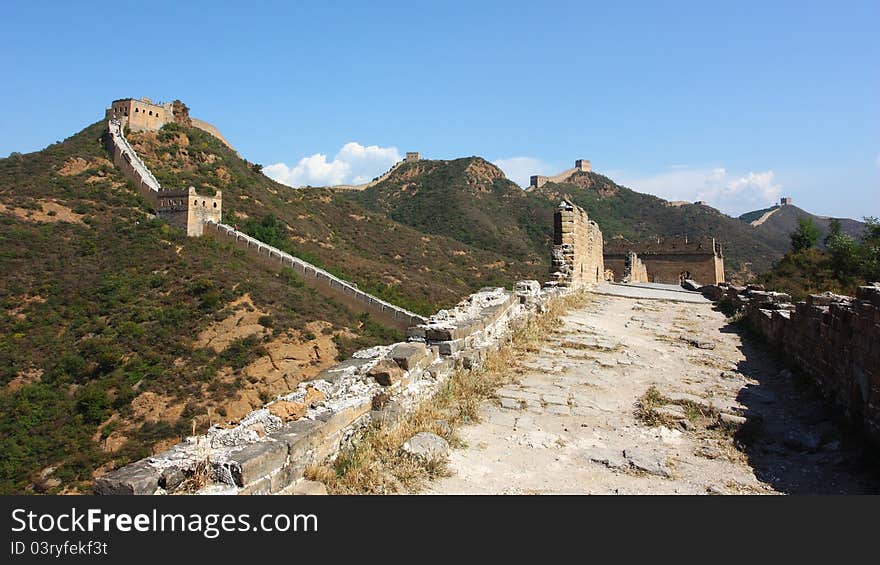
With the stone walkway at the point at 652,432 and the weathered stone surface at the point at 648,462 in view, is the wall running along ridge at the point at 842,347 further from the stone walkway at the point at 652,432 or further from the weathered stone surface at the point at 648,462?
the weathered stone surface at the point at 648,462

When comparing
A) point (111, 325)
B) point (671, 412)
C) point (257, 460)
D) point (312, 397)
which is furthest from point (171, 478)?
point (111, 325)

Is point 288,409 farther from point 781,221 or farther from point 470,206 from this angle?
point 781,221

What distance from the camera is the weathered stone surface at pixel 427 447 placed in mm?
3899

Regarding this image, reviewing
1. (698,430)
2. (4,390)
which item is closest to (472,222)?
(4,390)

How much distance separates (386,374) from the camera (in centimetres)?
473

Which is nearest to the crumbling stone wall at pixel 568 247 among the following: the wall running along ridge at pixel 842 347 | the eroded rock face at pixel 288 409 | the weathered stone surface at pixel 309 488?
the wall running along ridge at pixel 842 347

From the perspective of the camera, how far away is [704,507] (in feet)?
9.59

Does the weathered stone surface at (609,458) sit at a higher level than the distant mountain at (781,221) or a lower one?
lower

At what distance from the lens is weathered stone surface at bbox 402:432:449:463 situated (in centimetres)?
390

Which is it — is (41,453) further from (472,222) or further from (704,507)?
(472,222)

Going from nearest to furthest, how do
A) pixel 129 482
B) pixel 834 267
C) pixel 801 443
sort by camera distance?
pixel 129 482 < pixel 801 443 < pixel 834 267

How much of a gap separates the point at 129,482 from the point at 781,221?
112119 millimetres

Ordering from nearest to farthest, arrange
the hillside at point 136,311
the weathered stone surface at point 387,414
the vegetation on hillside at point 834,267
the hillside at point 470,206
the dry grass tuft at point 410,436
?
the dry grass tuft at point 410,436
the weathered stone surface at point 387,414
the vegetation on hillside at point 834,267
the hillside at point 136,311
the hillside at point 470,206

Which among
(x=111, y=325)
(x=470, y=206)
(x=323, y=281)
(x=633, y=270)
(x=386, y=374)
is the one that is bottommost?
(x=111, y=325)
